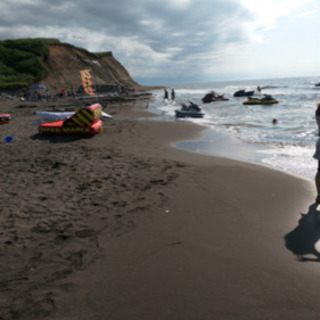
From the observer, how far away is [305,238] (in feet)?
13.6

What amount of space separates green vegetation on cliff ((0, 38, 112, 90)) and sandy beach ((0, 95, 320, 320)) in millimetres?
51345

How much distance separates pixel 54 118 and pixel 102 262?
591 inches

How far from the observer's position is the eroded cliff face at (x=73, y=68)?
195 feet

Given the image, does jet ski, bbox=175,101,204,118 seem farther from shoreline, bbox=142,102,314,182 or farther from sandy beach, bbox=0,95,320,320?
sandy beach, bbox=0,95,320,320

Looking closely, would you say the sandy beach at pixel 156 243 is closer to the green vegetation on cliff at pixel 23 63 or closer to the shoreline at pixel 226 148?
the shoreline at pixel 226 148

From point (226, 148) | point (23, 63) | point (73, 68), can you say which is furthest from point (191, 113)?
point (73, 68)

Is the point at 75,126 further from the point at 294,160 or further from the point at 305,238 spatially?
the point at 305,238

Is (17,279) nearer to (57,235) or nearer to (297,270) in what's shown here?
(57,235)

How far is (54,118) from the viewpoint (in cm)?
1661

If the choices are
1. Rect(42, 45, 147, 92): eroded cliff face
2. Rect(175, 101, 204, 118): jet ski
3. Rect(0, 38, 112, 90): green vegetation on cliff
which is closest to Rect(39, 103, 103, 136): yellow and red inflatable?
Rect(175, 101, 204, 118): jet ski

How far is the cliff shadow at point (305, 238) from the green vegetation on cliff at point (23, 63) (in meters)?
54.8

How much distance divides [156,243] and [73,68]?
69.9 metres

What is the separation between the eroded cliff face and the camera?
59.4 metres

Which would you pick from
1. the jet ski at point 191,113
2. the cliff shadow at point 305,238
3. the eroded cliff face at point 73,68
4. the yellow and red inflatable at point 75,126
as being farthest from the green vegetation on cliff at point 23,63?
the cliff shadow at point 305,238
